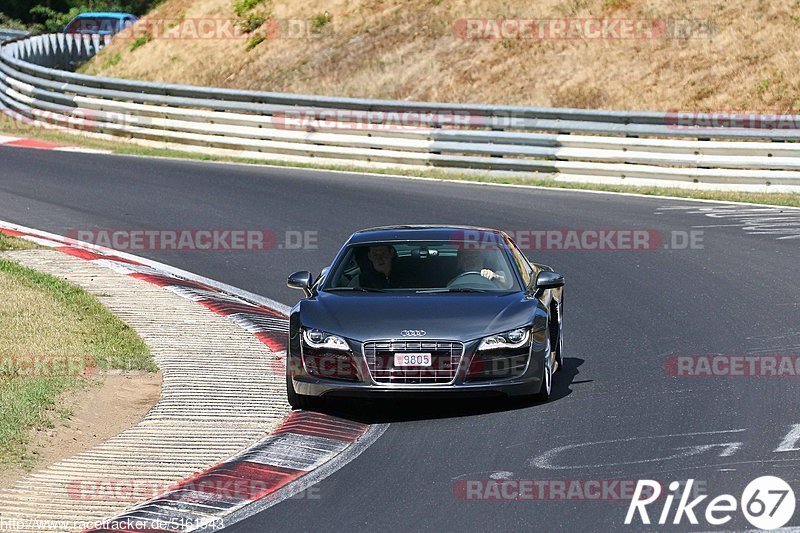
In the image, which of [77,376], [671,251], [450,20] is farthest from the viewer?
[450,20]

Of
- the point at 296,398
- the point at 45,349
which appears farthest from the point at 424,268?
the point at 45,349

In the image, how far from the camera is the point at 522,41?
31016mm

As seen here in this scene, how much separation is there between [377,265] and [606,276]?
5.14m

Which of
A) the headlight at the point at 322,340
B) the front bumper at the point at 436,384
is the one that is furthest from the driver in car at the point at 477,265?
the headlight at the point at 322,340

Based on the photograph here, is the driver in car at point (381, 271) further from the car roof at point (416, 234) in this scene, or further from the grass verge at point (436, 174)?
the grass verge at point (436, 174)

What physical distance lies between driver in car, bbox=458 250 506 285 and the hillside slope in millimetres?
16218

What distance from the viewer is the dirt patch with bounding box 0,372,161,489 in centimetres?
859

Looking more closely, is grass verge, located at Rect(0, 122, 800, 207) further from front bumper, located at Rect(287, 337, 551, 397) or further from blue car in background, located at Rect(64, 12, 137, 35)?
front bumper, located at Rect(287, 337, 551, 397)

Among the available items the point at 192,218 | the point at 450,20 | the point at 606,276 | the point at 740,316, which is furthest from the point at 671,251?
the point at 450,20

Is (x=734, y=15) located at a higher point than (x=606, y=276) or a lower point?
higher

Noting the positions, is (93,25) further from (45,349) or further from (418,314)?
(418,314)

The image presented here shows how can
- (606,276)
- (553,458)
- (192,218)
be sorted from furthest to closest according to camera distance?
(192,218) < (606,276) < (553,458)

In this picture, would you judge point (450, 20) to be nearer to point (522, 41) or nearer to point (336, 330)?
point (522, 41)

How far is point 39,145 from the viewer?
90.7 feet
